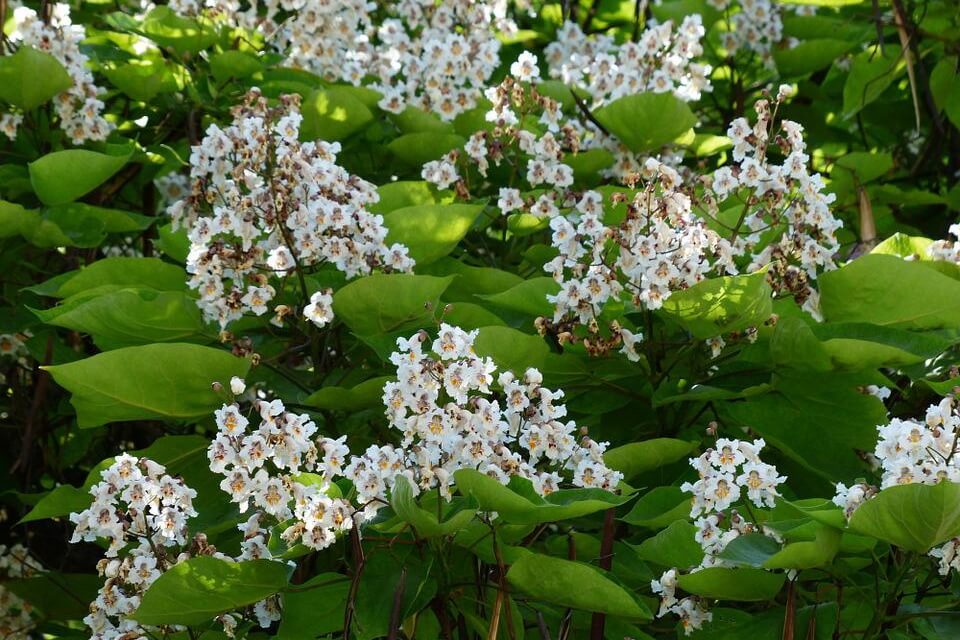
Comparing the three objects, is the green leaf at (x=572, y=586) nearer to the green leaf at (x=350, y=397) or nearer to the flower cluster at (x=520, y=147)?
the green leaf at (x=350, y=397)

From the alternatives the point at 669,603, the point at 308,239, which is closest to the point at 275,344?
the point at 308,239

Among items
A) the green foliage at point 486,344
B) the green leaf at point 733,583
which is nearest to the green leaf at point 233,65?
the green foliage at point 486,344

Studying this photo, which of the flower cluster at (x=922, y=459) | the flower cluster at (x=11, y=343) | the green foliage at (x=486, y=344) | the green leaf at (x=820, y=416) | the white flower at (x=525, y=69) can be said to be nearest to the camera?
the flower cluster at (x=922, y=459)

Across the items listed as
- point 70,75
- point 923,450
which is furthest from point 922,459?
point 70,75

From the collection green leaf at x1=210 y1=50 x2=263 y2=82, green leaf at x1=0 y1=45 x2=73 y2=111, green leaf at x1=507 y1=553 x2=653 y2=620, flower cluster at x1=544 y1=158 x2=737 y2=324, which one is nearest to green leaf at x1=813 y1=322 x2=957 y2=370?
flower cluster at x1=544 y1=158 x2=737 y2=324

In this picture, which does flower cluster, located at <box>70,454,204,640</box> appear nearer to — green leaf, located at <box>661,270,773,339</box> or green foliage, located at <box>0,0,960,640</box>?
green foliage, located at <box>0,0,960,640</box>
